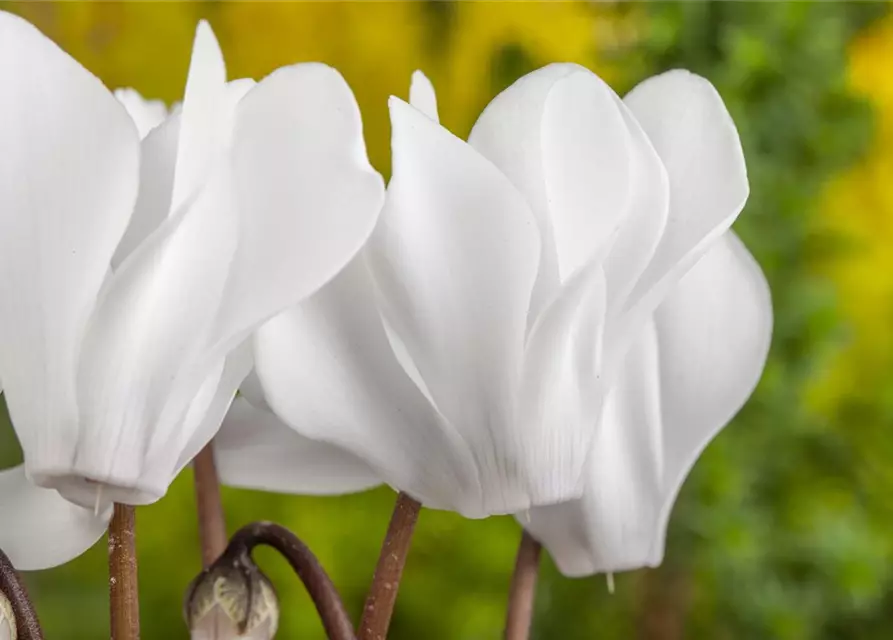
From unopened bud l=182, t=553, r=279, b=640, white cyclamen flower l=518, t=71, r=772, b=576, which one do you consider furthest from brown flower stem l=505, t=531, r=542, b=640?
unopened bud l=182, t=553, r=279, b=640

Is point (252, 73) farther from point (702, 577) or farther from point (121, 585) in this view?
point (121, 585)

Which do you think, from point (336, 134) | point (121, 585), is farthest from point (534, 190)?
point (121, 585)

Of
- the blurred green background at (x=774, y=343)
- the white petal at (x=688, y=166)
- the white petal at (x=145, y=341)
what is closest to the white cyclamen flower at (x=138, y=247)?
the white petal at (x=145, y=341)

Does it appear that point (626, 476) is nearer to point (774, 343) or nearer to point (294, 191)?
point (294, 191)

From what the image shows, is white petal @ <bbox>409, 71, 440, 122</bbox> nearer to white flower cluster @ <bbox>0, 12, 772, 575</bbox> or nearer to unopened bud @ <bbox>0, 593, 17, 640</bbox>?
white flower cluster @ <bbox>0, 12, 772, 575</bbox>

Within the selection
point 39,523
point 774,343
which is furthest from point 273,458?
point 774,343

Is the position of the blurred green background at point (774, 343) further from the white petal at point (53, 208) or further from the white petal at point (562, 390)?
the white petal at point (53, 208)
